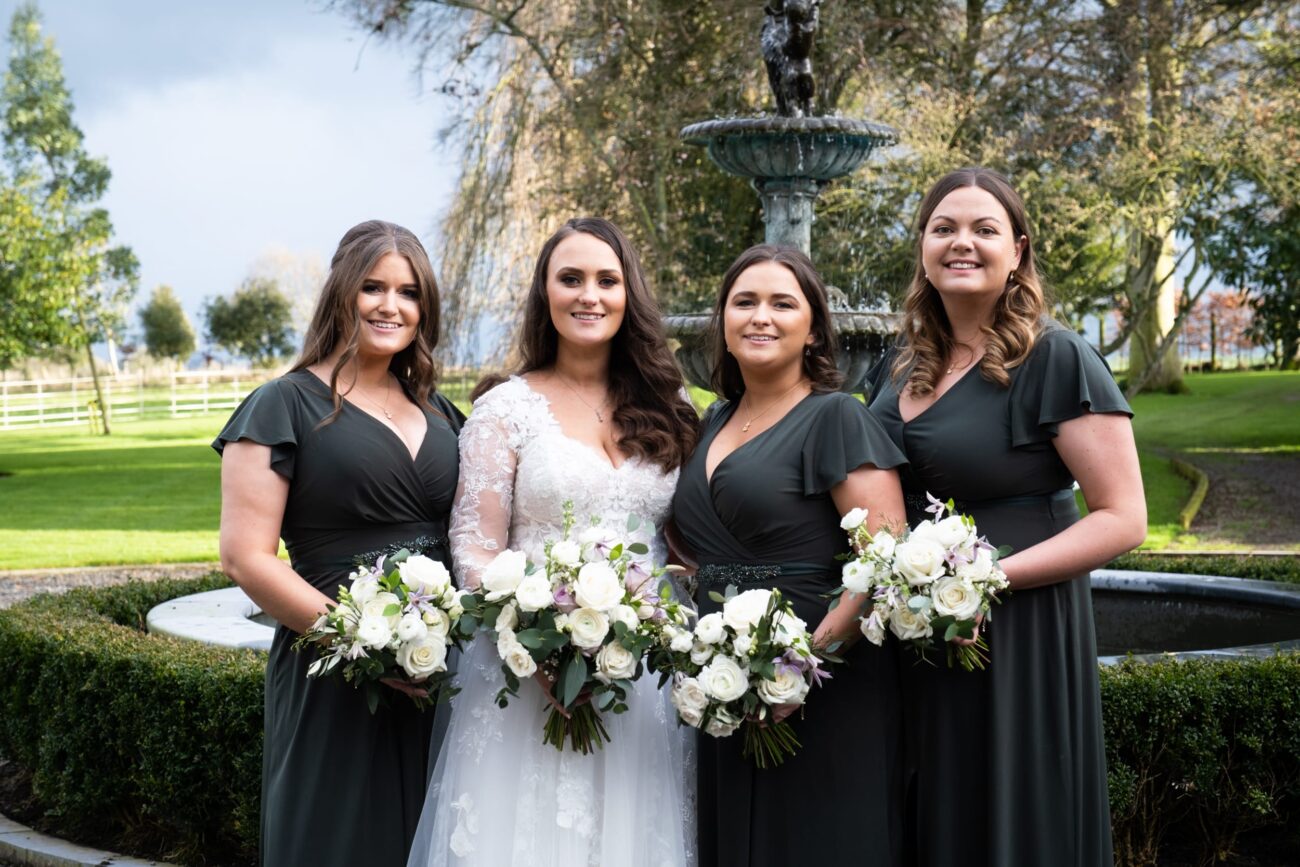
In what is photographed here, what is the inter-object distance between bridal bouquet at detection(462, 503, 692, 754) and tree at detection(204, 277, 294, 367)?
5212 centimetres

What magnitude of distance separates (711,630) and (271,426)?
127cm

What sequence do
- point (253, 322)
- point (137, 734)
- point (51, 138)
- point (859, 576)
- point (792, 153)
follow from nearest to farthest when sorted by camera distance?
point (859, 576), point (137, 734), point (792, 153), point (51, 138), point (253, 322)

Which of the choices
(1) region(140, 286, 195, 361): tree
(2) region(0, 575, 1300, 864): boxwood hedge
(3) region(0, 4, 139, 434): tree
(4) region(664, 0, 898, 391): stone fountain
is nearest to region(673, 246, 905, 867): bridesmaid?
(2) region(0, 575, 1300, 864): boxwood hedge

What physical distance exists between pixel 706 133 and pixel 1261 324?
14.9 m

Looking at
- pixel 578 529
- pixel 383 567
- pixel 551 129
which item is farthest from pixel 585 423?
pixel 551 129

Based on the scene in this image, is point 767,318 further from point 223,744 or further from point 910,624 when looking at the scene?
point 223,744

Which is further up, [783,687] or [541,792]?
[783,687]

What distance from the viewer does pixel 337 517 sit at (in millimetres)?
3557

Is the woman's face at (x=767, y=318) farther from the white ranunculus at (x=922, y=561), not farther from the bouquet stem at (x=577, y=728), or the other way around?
the bouquet stem at (x=577, y=728)

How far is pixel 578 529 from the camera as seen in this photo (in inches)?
141

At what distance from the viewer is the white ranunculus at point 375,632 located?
308cm

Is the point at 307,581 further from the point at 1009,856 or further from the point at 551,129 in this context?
the point at 551,129

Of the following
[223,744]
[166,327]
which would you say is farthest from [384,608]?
[166,327]

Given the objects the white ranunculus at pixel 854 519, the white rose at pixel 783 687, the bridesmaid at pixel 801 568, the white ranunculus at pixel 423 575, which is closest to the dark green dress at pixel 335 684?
the white ranunculus at pixel 423 575
